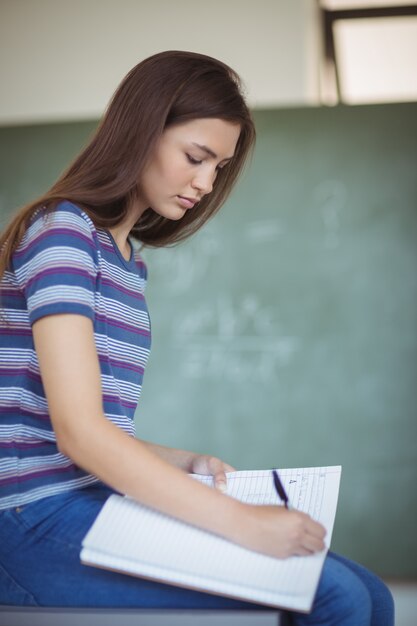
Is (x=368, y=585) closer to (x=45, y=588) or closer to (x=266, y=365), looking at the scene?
(x=45, y=588)

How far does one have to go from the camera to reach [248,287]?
2.65 metres

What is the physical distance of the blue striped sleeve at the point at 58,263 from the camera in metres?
0.82

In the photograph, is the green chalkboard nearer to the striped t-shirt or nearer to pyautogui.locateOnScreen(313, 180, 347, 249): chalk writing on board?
pyautogui.locateOnScreen(313, 180, 347, 249): chalk writing on board

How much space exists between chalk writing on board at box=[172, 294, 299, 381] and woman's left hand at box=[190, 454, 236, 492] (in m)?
1.53

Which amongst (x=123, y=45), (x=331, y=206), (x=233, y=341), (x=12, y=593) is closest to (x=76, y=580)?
(x=12, y=593)

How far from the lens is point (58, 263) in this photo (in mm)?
837

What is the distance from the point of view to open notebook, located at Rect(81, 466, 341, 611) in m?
0.75

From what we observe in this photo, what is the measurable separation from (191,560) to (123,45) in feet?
7.94

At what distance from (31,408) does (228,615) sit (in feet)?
1.04

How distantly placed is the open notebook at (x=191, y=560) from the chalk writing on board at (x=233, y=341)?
1.82 metres

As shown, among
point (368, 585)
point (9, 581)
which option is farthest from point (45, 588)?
point (368, 585)

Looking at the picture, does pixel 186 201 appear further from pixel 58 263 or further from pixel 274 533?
pixel 274 533

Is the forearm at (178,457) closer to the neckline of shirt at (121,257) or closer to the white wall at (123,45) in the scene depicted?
the neckline of shirt at (121,257)

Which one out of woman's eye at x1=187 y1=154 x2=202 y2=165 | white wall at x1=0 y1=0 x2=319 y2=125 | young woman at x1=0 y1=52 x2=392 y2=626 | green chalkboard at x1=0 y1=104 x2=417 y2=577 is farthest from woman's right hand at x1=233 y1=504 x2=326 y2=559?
white wall at x1=0 y1=0 x2=319 y2=125
